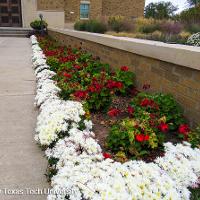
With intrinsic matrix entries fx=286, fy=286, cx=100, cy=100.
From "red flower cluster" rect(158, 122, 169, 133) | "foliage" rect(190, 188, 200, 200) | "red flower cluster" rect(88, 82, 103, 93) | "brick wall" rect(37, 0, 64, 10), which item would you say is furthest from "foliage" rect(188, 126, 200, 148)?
"brick wall" rect(37, 0, 64, 10)

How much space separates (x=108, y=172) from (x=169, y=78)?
219cm

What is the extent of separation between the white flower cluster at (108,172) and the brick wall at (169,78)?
2.40ft

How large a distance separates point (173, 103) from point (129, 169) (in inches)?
63.8

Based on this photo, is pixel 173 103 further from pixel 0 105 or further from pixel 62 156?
pixel 0 105

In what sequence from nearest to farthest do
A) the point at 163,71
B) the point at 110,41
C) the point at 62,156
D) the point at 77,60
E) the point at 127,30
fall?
the point at 62,156 < the point at 163,71 < the point at 110,41 < the point at 77,60 < the point at 127,30

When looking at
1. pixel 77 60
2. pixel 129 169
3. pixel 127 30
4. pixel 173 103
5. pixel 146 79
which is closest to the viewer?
pixel 129 169

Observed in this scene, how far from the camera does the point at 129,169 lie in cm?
253

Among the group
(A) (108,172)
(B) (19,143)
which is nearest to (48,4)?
(B) (19,143)

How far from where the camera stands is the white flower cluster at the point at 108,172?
7.32 ft

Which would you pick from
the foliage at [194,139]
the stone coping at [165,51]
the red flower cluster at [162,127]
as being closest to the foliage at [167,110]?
the red flower cluster at [162,127]

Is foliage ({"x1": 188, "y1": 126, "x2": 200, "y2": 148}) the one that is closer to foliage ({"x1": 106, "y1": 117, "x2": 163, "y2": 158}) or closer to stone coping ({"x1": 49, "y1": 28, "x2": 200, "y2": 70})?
foliage ({"x1": 106, "y1": 117, "x2": 163, "y2": 158})

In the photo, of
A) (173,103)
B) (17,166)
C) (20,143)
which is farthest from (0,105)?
(173,103)

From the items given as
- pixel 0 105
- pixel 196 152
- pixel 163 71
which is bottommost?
pixel 0 105

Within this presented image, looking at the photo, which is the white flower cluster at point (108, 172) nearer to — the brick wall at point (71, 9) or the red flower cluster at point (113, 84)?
the red flower cluster at point (113, 84)
